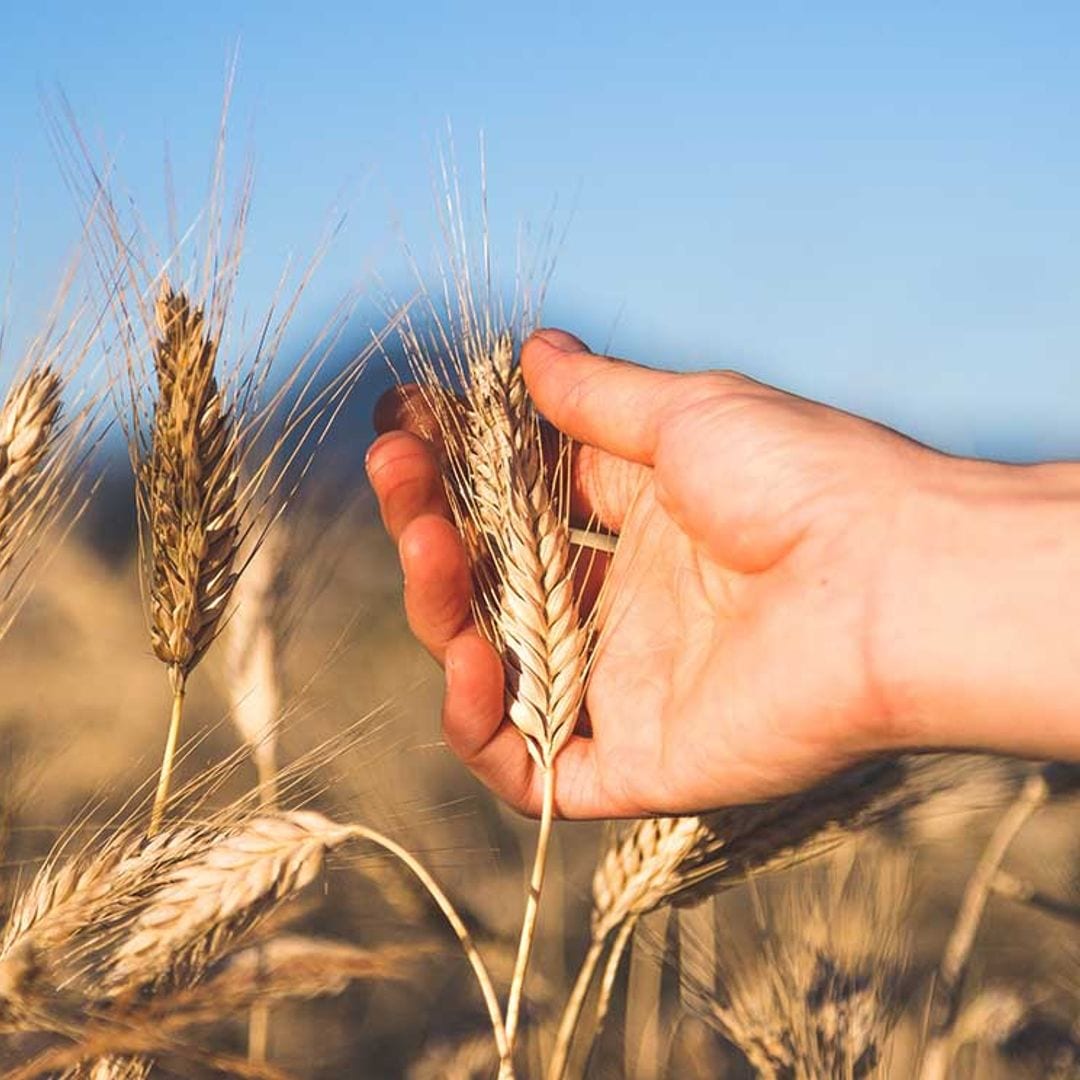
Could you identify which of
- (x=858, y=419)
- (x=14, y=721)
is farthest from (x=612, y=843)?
(x=14, y=721)

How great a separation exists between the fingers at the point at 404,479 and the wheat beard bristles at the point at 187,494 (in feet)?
1.14

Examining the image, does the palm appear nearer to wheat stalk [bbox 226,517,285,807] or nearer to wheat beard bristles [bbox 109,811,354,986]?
wheat beard bristles [bbox 109,811,354,986]

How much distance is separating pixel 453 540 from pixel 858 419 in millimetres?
645

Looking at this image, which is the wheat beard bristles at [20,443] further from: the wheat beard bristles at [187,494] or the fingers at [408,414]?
the fingers at [408,414]

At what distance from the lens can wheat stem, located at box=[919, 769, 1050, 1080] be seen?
233cm

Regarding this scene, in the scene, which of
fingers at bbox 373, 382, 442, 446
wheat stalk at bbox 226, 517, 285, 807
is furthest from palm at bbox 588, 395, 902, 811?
wheat stalk at bbox 226, 517, 285, 807

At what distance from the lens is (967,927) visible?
92.9 inches

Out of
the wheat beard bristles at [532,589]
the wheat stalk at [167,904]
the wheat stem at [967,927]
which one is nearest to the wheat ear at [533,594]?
the wheat beard bristles at [532,589]

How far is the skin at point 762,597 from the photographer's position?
5.05 feet

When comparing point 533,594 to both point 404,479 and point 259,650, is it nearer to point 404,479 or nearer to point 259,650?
point 404,479

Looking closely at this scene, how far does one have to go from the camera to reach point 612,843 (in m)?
1.93

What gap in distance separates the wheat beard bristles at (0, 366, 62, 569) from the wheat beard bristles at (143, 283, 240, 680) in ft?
0.54

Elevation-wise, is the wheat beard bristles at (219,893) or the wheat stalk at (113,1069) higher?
the wheat beard bristles at (219,893)

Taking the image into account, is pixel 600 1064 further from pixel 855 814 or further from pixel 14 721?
pixel 14 721
